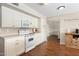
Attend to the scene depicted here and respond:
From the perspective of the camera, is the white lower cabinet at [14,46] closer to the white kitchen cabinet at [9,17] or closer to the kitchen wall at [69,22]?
the white kitchen cabinet at [9,17]

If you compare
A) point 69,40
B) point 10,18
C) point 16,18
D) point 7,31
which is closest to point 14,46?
→ point 7,31

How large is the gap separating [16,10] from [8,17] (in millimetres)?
771

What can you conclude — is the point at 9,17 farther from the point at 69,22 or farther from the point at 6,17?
the point at 69,22

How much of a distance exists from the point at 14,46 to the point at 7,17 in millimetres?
1012

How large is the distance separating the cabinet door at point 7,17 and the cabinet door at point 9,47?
0.60 m

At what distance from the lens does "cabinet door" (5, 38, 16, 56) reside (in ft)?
11.4

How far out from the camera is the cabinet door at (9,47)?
347cm

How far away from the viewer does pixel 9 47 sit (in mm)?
3637

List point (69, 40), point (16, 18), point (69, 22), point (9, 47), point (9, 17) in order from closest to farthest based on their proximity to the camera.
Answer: point (9, 47), point (9, 17), point (16, 18), point (69, 40), point (69, 22)

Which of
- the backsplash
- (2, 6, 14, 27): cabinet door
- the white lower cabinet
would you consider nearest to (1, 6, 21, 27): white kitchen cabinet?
(2, 6, 14, 27): cabinet door

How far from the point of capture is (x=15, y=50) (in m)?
4.06

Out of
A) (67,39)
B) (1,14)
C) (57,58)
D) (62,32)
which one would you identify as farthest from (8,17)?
(62,32)

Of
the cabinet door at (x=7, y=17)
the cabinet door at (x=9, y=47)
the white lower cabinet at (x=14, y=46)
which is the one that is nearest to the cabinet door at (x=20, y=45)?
the white lower cabinet at (x=14, y=46)

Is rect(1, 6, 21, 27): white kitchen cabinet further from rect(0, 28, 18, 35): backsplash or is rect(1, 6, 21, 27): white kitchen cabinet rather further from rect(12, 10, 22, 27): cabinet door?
rect(0, 28, 18, 35): backsplash
